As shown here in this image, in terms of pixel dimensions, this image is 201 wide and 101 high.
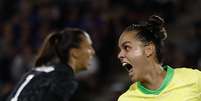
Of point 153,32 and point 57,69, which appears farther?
point 57,69

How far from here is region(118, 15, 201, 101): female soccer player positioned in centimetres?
384

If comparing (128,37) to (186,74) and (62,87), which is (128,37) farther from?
(62,87)

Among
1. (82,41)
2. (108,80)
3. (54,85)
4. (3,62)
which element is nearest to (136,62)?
(54,85)

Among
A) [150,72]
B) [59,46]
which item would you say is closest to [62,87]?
[59,46]

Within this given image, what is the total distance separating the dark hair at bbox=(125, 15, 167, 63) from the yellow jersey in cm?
18

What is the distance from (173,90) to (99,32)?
4725 millimetres

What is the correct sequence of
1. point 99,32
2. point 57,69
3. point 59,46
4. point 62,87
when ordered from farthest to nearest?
point 99,32, point 59,46, point 57,69, point 62,87

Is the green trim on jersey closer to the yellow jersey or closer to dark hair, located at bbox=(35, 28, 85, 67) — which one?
the yellow jersey

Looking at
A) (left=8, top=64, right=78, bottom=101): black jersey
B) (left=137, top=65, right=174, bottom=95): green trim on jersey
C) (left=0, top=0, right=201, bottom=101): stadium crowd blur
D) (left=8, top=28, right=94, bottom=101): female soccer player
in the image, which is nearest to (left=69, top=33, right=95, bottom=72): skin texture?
(left=8, top=28, right=94, bottom=101): female soccer player

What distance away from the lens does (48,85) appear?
4664 millimetres

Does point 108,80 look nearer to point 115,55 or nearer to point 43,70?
point 115,55

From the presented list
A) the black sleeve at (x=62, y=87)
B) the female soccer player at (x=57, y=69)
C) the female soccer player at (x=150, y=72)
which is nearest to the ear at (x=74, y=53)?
the female soccer player at (x=57, y=69)

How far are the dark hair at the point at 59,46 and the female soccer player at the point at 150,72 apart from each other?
1.13m

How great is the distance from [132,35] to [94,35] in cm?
465
